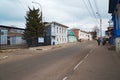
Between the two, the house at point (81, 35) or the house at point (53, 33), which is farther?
the house at point (81, 35)

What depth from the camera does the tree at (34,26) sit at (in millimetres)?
45244

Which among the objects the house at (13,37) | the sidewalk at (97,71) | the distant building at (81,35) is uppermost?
the distant building at (81,35)

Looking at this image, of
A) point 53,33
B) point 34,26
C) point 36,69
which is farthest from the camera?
point 53,33

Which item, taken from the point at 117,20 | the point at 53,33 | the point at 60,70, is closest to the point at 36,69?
the point at 60,70

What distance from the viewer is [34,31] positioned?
4647 cm

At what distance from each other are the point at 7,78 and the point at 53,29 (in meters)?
51.6

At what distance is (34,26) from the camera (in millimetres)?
47344

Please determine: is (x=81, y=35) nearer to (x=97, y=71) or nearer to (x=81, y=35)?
(x=81, y=35)

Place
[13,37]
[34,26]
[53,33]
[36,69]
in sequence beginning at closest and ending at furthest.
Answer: [36,69], [13,37], [34,26], [53,33]

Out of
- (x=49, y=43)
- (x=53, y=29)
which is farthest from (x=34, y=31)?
(x=53, y=29)

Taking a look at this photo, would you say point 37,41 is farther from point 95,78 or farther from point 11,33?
point 95,78

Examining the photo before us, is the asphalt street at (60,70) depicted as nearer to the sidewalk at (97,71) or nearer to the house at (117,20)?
the sidewalk at (97,71)

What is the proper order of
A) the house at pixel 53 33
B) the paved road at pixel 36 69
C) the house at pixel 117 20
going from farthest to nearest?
the house at pixel 53 33 < the house at pixel 117 20 < the paved road at pixel 36 69

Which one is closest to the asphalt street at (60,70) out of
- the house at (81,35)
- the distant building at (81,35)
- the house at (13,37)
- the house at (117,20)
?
the house at (117,20)
